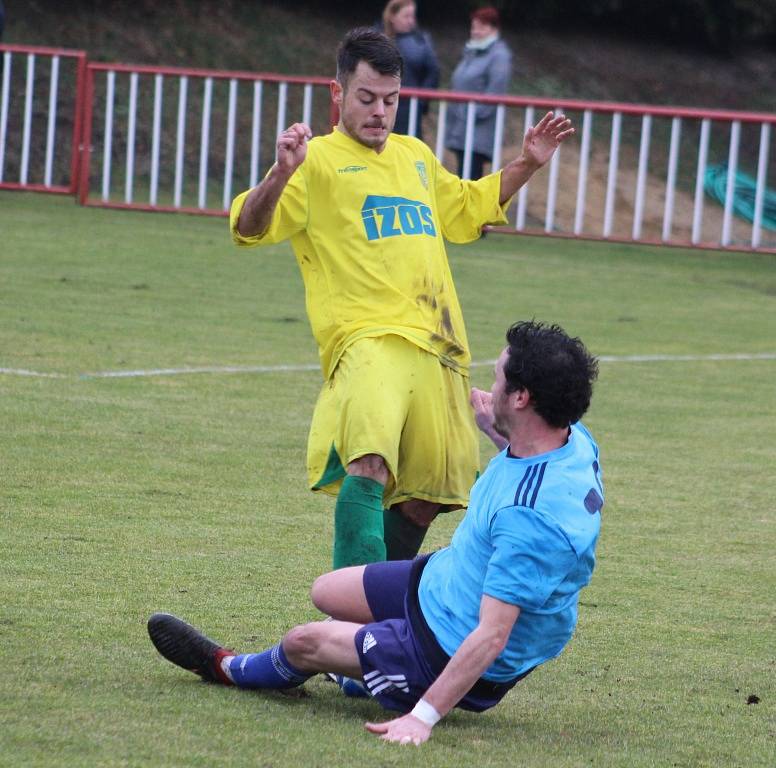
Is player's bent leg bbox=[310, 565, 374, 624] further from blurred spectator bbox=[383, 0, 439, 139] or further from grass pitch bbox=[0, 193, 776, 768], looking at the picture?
blurred spectator bbox=[383, 0, 439, 139]

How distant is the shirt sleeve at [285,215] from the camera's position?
517 centimetres

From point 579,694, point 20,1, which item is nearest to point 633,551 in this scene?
point 579,694

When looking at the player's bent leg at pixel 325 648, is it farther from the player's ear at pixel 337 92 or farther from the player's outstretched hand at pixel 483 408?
the player's ear at pixel 337 92

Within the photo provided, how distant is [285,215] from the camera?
5223 millimetres

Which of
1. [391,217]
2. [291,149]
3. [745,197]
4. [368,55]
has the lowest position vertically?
[391,217]

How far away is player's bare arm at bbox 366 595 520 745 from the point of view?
4.18 meters

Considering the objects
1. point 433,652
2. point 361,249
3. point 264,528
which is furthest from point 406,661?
point 264,528

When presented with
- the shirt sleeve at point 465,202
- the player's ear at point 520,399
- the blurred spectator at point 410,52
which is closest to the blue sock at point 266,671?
the player's ear at point 520,399

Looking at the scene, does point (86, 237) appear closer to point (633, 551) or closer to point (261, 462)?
point (261, 462)

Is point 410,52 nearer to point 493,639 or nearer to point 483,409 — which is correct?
point 483,409

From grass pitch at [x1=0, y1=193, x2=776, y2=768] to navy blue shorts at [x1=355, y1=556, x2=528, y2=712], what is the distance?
0.12 metres

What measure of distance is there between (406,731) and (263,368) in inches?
253

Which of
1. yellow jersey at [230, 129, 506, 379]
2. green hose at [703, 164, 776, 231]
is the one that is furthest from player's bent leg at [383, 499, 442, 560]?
green hose at [703, 164, 776, 231]

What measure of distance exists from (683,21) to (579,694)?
32.4 m
